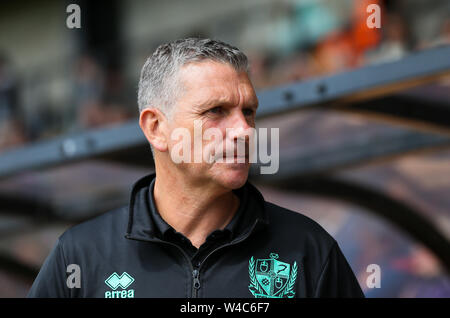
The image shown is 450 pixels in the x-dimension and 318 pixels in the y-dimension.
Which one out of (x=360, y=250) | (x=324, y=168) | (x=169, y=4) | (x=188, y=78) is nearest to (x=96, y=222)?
(x=188, y=78)

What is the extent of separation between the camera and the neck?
232cm

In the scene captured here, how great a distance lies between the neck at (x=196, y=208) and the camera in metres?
2.32

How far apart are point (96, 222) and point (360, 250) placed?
5217 millimetres

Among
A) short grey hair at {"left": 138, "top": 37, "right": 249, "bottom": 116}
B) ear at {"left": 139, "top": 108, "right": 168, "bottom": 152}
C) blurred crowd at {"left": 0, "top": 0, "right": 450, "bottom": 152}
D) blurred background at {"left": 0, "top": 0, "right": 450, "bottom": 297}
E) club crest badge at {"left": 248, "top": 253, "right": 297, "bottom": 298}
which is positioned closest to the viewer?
club crest badge at {"left": 248, "top": 253, "right": 297, "bottom": 298}

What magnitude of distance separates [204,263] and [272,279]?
8.9 inches

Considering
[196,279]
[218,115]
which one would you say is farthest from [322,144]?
[196,279]

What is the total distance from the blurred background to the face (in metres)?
3.24

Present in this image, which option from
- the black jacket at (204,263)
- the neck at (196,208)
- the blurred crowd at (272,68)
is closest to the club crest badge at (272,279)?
the black jacket at (204,263)

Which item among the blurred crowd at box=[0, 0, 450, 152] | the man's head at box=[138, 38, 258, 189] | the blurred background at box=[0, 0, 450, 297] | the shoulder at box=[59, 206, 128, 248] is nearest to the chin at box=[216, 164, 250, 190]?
the man's head at box=[138, 38, 258, 189]

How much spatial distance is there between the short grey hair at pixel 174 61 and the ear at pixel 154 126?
0.03 metres

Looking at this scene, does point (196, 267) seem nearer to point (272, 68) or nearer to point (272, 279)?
point (272, 279)

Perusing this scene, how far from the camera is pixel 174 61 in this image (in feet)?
7.55

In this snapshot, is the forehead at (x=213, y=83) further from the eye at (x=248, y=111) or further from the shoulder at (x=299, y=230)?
the shoulder at (x=299, y=230)

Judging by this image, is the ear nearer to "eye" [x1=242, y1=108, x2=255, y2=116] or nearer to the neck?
the neck
